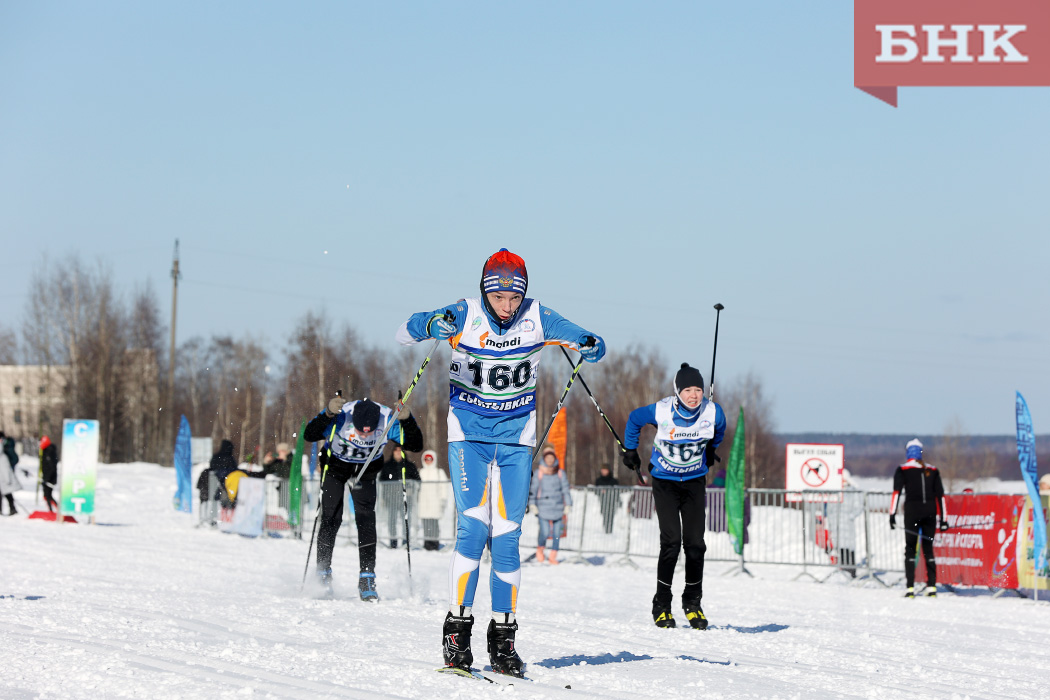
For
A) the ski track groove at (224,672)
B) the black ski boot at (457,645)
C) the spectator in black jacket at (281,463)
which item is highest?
the spectator in black jacket at (281,463)

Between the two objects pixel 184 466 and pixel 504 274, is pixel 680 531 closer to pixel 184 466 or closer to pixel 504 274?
pixel 504 274

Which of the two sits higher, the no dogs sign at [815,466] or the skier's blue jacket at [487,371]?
the skier's blue jacket at [487,371]

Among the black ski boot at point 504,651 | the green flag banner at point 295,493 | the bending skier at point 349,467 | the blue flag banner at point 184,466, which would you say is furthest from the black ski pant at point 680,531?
the blue flag banner at point 184,466

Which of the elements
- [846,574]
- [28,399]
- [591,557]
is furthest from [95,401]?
[846,574]

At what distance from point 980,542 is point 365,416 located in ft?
27.5

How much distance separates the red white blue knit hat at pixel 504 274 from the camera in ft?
18.4

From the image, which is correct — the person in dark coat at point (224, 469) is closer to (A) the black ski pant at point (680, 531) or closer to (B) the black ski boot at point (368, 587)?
(B) the black ski boot at point (368, 587)

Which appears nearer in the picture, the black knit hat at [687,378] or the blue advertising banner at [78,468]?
the black knit hat at [687,378]

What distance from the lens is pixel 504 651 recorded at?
5.45m

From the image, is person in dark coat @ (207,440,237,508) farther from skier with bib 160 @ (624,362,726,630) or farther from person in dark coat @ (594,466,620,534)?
skier with bib 160 @ (624,362,726,630)

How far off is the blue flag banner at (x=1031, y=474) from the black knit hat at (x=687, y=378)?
5.56 m

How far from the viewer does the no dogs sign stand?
1889cm

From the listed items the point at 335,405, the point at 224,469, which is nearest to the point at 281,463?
the point at 224,469

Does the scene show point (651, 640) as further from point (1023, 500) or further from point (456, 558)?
point (1023, 500)
